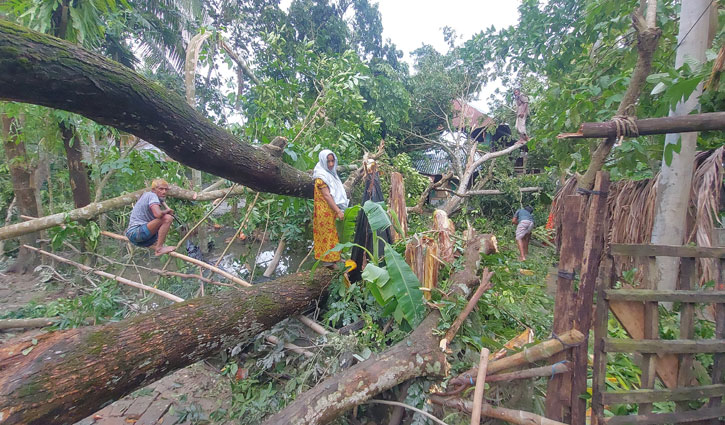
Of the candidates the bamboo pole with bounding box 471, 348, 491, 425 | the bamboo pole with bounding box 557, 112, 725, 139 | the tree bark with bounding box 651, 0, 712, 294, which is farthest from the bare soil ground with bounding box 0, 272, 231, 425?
the tree bark with bounding box 651, 0, 712, 294

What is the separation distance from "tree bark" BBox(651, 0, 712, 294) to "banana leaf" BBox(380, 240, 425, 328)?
2.52 m

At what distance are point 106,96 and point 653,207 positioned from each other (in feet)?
16.0

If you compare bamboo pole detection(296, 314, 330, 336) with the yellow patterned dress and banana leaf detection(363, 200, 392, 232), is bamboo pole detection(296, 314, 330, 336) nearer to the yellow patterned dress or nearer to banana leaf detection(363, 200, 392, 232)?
the yellow patterned dress

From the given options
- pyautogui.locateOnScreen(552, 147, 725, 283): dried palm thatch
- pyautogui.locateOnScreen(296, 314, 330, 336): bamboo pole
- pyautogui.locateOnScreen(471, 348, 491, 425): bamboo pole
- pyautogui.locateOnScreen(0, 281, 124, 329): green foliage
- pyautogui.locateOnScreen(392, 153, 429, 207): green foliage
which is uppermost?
pyautogui.locateOnScreen(392, 153, 429, 207): green foliage

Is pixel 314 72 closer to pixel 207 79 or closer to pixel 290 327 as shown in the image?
pixel 290 327

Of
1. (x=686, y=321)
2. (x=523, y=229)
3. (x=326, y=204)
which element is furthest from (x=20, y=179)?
(x=523, y=229)

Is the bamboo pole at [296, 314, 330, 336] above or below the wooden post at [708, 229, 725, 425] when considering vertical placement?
below

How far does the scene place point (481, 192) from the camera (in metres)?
8.38

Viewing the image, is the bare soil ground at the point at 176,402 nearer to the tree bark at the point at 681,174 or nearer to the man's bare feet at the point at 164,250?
the man's bare feet at the point at 164,250

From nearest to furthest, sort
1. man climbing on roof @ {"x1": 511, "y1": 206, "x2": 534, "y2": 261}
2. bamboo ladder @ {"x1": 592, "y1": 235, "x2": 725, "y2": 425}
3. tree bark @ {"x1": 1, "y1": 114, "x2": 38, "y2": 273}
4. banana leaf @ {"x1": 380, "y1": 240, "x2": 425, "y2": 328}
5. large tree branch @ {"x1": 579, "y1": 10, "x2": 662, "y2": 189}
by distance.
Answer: bamboo ladder @ {"x1": 592, "y1": 235, "x2": 725, "y2": 425} → large tree branch @ {"x1": 579, "y1": 10, "x2": 662, "y2": 189} → banana leaf @ {"x1": 380, "y1": 240, "x2": 425, "y2": 328} → tree bark @ {"x1": 1, "y1": 114, "x2": 38, "y2": 273} → man climbing on roof @ {"x1": 511, "y1": 206, "x2": 534, "y2": 261}

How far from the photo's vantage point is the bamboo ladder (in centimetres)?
162

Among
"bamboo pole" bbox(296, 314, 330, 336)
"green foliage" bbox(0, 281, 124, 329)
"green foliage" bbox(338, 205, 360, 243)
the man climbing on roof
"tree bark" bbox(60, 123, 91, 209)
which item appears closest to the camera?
"bamboo pole" bbox(296, 314, 330, 336)

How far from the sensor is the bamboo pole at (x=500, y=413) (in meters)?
1.59

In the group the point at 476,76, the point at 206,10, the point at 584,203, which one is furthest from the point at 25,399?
the point at 206,10
